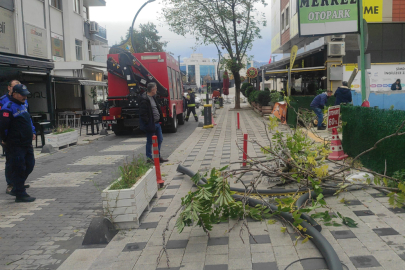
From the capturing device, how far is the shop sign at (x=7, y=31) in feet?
57.9

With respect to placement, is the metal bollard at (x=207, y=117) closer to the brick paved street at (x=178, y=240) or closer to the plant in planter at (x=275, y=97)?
the plant in planter at (x=275, y=97)

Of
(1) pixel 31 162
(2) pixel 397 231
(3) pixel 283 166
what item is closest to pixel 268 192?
(3) pixel 283 166

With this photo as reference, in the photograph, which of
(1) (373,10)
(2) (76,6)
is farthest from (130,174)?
(2) (76,6)

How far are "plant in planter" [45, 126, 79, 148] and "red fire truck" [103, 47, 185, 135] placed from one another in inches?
80.7

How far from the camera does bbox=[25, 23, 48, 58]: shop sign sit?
64.3 ft

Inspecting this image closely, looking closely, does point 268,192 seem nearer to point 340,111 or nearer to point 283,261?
point 283,261

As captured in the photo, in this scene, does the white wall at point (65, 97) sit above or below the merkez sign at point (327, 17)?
below

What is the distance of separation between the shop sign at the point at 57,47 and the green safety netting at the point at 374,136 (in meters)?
19.3

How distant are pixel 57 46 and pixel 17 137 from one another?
19266 mm

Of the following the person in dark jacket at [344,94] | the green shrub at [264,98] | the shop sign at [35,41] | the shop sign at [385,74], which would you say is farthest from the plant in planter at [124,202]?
the shop sign at [385,74]

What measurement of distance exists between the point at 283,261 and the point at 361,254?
29.9 inches

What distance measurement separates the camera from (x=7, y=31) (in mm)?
18141

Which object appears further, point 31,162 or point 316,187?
point 31,162

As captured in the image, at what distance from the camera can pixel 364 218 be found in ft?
15.0
